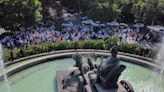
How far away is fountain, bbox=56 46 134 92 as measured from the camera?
13306 millimetres

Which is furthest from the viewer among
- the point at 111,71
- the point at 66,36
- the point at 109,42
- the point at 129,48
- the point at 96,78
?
the point at 66,36

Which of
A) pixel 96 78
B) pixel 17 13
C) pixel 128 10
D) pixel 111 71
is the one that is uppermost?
pixel 128 10

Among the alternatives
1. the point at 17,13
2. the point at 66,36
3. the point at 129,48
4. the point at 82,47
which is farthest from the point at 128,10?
the point at 82,47

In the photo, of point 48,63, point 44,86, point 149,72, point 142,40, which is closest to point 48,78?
point 44,86

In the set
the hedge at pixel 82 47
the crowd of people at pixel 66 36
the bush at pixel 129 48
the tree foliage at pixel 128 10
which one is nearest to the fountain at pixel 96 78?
the hedge at pixel 82 47

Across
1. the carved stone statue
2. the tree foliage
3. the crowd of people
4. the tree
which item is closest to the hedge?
the crowd of people

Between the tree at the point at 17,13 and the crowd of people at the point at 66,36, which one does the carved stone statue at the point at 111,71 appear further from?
the tree at the point at 17,13

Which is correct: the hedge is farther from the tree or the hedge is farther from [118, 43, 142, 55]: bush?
the tree

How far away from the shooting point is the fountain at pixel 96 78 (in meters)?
13.3

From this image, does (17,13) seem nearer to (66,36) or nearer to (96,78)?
(66,36)

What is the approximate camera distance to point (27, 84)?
1928 cm

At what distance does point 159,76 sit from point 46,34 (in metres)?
13.9

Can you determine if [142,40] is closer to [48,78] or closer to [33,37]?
[33,37]

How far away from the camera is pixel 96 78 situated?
47.9ft
